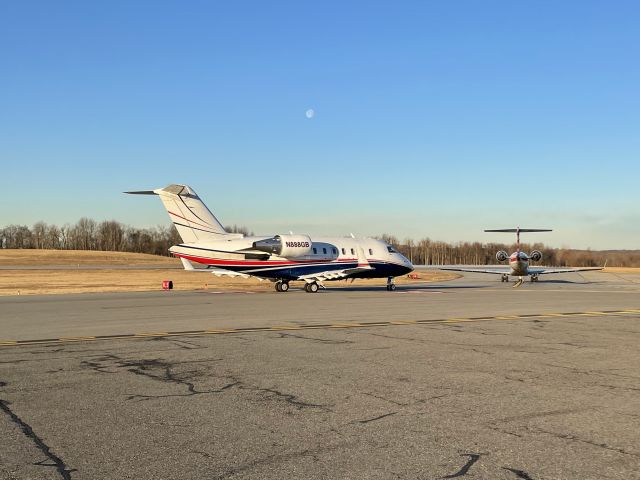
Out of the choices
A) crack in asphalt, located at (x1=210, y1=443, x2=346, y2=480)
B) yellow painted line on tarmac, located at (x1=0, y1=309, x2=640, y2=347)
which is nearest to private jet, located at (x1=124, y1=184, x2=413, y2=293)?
yellow painted line on tarmac, located at (x1=0, y1=309, x2=640, y2=347)

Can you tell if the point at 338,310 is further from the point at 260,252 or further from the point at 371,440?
the point at 371,440

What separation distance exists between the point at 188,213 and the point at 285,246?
18.8 ft

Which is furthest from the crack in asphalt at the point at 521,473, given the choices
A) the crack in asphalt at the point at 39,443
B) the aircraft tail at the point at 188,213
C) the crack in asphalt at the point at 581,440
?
the aircraft tail at the point at 188,213

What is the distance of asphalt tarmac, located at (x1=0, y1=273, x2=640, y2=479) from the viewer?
5.60 metres

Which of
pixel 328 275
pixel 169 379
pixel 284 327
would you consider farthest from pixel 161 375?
pixel 328 275

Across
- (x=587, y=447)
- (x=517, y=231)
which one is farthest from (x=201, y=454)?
(x=517, y=231)

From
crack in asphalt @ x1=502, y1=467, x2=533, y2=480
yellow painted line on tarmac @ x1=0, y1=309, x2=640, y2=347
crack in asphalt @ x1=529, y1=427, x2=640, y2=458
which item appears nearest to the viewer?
crack in asphalt @ x1=502, y1=467, x2=533, y2=480

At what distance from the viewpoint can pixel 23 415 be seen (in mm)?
7234

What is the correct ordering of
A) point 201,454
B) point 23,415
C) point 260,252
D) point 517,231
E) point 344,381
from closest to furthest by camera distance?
1. point 201,454
2. point 23,415
3. point 344,381
4. point 260,252
5. point 517,231

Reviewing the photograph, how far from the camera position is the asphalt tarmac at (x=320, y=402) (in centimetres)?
560

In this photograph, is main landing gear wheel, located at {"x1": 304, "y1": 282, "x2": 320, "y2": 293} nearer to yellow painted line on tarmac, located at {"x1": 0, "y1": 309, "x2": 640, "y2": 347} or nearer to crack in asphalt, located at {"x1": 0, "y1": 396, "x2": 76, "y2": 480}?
yellow painted line on tarmac, located at {"x1": 0, "y1": 309, "x2": 640, "y2": 347}

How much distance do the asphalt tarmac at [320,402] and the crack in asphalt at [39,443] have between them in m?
0.02

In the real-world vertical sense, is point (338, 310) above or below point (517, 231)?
below

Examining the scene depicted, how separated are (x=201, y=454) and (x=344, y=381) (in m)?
3.89
